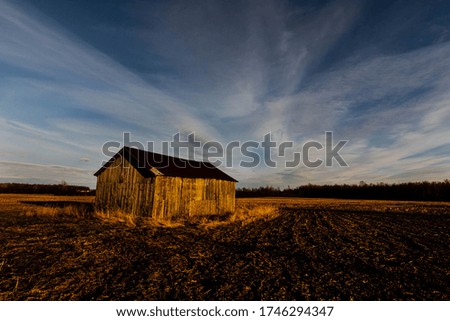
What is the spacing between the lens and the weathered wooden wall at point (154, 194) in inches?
719

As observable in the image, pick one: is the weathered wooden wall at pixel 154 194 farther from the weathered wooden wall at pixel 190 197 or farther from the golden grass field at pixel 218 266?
the golden grass field at pixel 218 266

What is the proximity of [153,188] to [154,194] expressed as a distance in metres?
0.43

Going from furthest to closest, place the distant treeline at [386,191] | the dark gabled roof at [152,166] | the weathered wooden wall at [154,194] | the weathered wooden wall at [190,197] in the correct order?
the distant treeline at [386,191] → the dark gabled roof at [152,166] → the weathered wooden wall at [190,197] → the weathered wooden wall at [154,194]

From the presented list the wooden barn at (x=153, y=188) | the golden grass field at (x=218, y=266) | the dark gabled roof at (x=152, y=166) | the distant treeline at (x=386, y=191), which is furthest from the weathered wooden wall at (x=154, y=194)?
the distant treeline at (x=386, y=191)

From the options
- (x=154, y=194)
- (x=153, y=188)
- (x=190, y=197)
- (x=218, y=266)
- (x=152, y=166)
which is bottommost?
(x=218, y=266)

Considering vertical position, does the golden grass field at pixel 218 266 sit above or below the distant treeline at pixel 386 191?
below

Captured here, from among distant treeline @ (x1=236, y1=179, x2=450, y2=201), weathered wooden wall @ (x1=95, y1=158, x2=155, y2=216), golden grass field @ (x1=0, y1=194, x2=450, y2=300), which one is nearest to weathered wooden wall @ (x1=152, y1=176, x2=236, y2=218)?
weathered wooden wall @ (x1=95, y1=158, x2=155, y2=216)

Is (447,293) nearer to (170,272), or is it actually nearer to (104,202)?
(170,272)

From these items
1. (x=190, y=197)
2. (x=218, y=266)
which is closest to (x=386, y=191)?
(x=190, y=197)

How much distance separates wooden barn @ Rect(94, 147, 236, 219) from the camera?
60.1 feet

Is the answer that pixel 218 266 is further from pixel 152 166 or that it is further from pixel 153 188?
pixel 152 166

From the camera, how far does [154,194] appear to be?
706 inches
